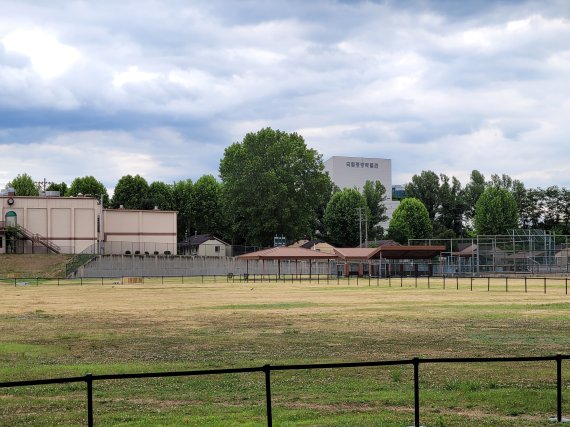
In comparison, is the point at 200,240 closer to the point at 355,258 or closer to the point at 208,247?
the point at 208,247

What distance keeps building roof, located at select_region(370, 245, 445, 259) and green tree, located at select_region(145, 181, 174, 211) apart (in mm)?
54988

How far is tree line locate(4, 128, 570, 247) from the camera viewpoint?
4894 inches

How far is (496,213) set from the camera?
468 feet

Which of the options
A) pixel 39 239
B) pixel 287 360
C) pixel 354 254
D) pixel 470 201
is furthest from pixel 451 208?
pixel 287 360

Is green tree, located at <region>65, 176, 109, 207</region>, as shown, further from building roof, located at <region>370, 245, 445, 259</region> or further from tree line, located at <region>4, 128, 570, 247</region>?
building roof, located at <region>370, 245, 445, 259</region>

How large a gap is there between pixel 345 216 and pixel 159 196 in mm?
34455

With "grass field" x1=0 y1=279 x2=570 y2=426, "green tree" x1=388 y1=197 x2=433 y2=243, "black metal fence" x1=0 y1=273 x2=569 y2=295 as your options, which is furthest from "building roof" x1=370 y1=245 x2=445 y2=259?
"grass field" x1=0 y1=279 x2=570 y2=426

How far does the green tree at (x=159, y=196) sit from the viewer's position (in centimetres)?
14038

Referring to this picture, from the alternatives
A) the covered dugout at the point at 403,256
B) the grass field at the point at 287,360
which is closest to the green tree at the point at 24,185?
the covered dugout at the point at 403,256

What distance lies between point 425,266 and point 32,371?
91.6 m

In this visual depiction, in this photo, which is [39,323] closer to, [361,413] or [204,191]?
[361,413]

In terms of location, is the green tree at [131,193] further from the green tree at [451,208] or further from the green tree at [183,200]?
the green tree at [451,208]

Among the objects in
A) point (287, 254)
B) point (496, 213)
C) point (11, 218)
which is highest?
point (496, 213)

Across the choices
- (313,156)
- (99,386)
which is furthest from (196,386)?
(313,156)
